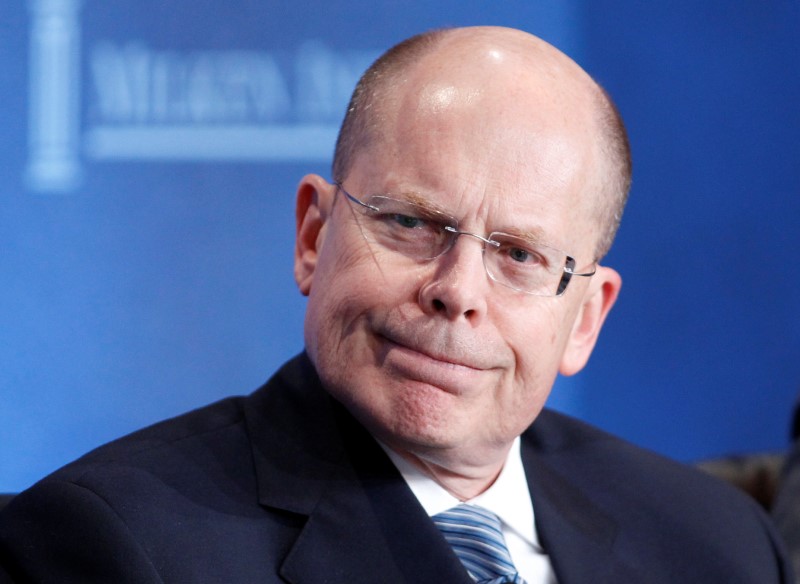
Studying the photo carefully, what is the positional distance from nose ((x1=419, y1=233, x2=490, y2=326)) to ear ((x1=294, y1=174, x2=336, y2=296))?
29cm

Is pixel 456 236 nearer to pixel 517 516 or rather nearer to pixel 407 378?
pixel 407 378

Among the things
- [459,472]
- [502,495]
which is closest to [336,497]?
[459,472]

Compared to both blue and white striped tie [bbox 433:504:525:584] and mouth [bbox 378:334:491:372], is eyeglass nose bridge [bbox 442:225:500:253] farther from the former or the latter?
blue and white striped tie [bbox 433:504:525:584]

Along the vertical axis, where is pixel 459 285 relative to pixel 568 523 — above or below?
above

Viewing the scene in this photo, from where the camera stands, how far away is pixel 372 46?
3.41 metres

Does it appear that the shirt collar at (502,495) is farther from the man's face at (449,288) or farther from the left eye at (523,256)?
the left eye at (523,256)

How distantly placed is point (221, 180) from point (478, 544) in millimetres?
1714

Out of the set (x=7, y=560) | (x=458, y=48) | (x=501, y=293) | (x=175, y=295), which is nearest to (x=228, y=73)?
(x=175, y=295)

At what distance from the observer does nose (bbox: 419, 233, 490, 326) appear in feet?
5.84

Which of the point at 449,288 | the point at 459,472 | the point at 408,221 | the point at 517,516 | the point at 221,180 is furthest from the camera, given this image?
the point at 221,180

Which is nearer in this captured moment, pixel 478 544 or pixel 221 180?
pixel 478 544

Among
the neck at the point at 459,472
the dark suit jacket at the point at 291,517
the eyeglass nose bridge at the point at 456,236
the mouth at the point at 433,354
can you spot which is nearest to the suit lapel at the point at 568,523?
the dark suit jacket at the point at 291,517

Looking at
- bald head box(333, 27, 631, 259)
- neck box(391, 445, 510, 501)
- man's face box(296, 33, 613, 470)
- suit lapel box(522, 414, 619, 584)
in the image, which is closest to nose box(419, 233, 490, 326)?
man's face box(296, 33, 613, 470)

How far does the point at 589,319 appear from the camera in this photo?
2191 millimetres
